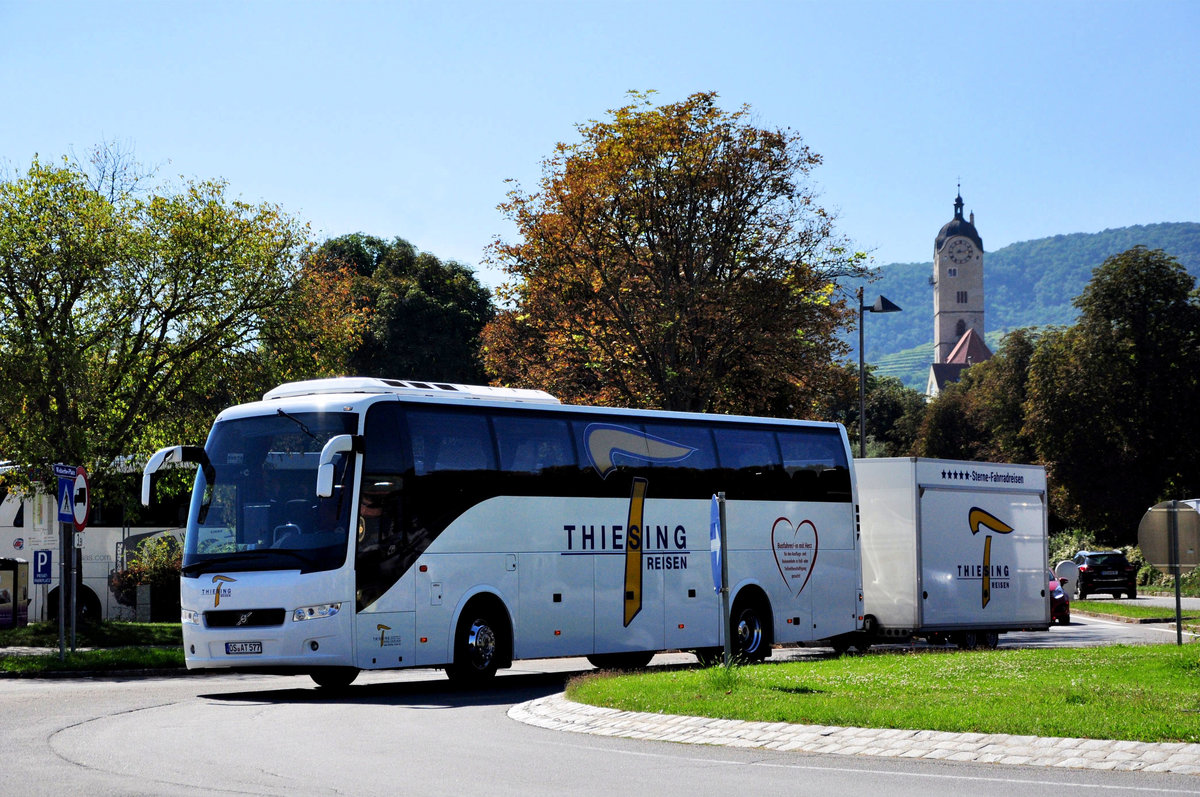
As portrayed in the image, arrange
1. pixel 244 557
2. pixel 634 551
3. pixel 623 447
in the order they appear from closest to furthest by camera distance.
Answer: pixel 244 557
pixel 623 447
pixel 634 551

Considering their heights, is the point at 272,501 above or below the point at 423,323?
below

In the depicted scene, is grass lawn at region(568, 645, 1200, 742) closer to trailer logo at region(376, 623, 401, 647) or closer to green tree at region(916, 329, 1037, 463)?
trailer logo at region(376, 623, 401, 647)

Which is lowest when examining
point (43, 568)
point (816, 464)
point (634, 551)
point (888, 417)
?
point (43, 568)

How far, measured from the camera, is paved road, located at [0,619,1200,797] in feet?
31.0

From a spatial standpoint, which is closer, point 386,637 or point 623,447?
point 386,637

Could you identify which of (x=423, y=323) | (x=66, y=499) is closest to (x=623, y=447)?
(x=66, y=499)

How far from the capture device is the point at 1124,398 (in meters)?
72.1

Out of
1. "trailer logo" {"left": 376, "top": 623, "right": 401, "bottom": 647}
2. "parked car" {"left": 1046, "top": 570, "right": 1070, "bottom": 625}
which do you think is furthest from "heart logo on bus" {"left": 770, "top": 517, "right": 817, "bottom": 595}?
"parked car" {"left": 1046, "top": 570, "right": 1070, "bottom": 625}

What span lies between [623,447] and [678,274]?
13345 millimetres

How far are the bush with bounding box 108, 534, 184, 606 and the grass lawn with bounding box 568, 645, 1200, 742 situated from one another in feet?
62.1

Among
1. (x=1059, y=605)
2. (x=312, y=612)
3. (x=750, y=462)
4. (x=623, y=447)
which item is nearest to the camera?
(x=312, y=612)

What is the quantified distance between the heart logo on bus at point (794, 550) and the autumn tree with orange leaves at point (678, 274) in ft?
33.1

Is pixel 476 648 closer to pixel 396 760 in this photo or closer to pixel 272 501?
pixel 272 501

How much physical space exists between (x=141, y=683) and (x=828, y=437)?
11.4 m
